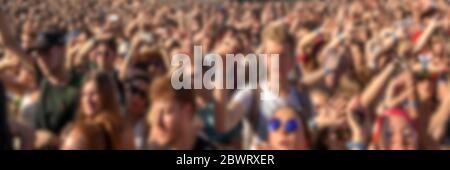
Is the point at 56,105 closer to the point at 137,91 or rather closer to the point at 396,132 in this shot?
the point at 137,91

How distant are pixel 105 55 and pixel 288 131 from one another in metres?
2.16

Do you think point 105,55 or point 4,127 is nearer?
point 4,127

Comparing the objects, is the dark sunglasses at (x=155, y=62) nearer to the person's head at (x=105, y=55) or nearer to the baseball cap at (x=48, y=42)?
the person's head at (x=105, y=55)

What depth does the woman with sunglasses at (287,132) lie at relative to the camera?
2922 millimetres

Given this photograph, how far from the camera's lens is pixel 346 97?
4.00m

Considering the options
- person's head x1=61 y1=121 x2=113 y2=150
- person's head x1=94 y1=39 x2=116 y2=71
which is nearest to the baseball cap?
person's head x1=94 y1=39 x2=116 y2=71

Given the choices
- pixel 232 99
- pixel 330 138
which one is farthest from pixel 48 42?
pixel 330 138

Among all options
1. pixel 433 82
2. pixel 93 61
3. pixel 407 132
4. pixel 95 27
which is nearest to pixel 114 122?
pixel 407 132

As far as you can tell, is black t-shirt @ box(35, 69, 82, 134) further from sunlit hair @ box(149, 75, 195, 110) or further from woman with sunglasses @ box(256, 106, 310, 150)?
woman with sunglasses @ box(256, 106, 310, 150)

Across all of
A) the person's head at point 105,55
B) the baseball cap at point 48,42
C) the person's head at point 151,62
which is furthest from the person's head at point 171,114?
the person's head at point 105,55

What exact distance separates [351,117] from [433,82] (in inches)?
22.9

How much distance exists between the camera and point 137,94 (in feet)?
11.8
